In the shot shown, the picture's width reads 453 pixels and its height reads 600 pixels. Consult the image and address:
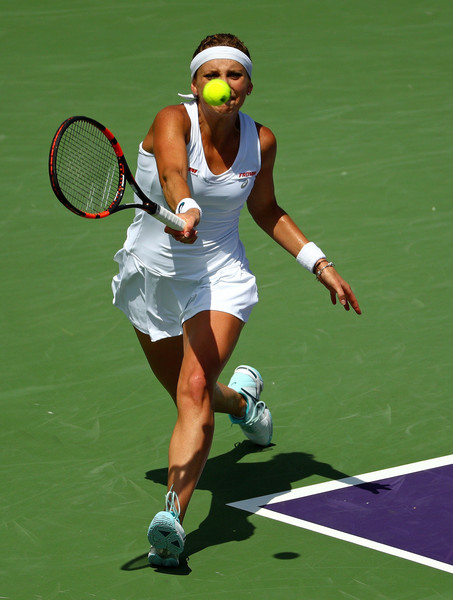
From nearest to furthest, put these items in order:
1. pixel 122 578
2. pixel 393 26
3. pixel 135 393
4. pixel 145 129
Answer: pixel 122 578, pixel 135 393, pixel 145 129, pixel 393 26

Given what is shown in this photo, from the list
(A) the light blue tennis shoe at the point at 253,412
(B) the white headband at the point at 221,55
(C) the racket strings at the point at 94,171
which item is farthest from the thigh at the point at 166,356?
(B) the white headband at the point at 221,55

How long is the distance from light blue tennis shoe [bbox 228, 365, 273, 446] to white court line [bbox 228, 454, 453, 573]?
49 cm

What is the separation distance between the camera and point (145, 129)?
11250 mm

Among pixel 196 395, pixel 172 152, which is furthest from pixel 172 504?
pixel 172 152

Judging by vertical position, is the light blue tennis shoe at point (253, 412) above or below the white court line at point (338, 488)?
above

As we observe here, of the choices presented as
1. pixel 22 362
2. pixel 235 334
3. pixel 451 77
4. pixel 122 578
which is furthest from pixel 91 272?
pixel 451 77

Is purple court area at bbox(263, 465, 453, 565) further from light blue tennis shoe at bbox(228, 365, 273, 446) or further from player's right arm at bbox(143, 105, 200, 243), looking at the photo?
player's right arm at bbox(143, 105, 200, 243)

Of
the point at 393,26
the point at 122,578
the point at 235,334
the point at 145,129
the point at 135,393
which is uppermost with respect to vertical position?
the point at 393,26

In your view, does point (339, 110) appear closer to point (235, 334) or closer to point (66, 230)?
point (66, 230)

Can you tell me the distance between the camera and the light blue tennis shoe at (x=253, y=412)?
6.12m

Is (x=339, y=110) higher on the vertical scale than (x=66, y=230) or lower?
higher

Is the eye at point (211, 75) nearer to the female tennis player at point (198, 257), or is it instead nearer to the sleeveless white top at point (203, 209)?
the female tennis player at point (198, 257)

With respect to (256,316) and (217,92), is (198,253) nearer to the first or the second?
(217,92)

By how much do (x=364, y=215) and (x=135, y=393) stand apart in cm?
336
